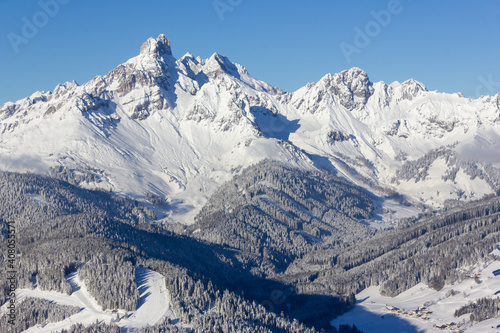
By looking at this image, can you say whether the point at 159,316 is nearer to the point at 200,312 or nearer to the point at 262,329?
the point at 200,312

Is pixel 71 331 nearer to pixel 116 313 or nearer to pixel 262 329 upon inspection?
pixel 116 313

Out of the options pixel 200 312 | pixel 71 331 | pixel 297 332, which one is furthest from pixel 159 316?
pixel 297 332

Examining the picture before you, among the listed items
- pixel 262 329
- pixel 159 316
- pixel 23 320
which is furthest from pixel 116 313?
pixel 262 329

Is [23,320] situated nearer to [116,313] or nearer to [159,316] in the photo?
[116,313]

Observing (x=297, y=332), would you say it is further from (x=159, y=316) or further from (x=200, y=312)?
(x=159, y=316)

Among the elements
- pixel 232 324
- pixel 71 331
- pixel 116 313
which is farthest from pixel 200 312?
pixel 71 331
